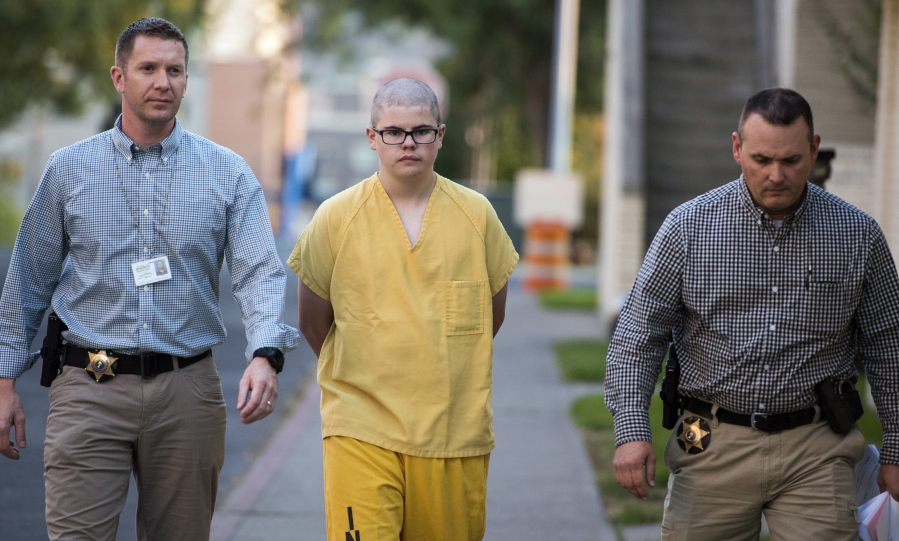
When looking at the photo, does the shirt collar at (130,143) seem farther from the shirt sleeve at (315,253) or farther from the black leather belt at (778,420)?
the black leather belt at (778,420)

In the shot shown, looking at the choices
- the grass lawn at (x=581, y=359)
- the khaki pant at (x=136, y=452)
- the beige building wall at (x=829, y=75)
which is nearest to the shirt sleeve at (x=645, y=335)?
Answer: the khaki pant at (x=136, y=452)

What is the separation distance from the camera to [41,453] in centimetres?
804

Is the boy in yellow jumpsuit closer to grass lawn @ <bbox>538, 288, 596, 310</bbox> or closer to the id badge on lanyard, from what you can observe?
the id badge on lanyard

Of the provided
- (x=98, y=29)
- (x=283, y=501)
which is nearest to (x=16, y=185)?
(x=98, y=29)

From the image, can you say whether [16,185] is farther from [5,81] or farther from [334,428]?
[334,428]

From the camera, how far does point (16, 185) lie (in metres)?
42.7

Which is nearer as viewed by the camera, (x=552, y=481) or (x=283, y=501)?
(x=283, y=501)

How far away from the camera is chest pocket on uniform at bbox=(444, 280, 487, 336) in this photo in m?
4.07

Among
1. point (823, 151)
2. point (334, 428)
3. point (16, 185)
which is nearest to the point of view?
point (334, 428)

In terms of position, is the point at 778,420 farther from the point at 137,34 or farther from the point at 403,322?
the point at 137,34

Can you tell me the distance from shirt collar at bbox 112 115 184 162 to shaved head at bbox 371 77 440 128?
72 cm

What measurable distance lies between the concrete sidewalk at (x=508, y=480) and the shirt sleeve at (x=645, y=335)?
246 centimetres

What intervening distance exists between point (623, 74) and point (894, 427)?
9.78 metres

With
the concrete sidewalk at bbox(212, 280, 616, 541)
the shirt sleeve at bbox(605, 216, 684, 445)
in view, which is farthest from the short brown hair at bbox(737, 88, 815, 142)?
the concrete sidewalk at bbox(212, 280, 616, 541)
